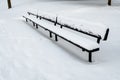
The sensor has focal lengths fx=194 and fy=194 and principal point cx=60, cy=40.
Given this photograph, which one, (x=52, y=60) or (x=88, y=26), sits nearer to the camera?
(x=52, y=60)

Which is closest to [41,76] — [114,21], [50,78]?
[50,78]

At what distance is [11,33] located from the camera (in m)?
8.10

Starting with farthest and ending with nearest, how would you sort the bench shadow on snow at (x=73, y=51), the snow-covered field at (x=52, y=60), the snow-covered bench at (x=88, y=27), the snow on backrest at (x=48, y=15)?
the snow on backrest at (x=48, y=15), the bench shadow on snow at (x=73, y=51), the snow-covered bench at (x=88, y=27), the snow-covered field at (x=52, y=60)

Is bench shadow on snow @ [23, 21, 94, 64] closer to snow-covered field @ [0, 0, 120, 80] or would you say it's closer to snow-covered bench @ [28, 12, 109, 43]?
snow-covered field @ [0, 0, 120, 80]

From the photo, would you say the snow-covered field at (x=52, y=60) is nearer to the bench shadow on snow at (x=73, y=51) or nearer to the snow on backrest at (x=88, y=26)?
the bench shadow on snow at (x=73, y=51)

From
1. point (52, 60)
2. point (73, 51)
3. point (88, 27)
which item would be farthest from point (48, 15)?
point (52, 60)

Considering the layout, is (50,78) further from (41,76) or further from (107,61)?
(107,61)

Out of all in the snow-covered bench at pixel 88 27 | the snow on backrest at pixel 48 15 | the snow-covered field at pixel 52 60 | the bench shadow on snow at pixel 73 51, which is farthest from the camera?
A: the snow on backrest at pixel 48 15

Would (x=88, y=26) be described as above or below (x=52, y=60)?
above

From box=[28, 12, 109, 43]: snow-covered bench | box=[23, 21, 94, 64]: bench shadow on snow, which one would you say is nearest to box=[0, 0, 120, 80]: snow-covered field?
box=[23, 21, 94, 64]: bench shadow on snow

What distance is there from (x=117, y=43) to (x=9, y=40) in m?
3.74

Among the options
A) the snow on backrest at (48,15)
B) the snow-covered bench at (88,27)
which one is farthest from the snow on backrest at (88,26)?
the snow on backrest at (48,15)

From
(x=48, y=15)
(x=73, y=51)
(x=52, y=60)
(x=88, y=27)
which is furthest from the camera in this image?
(x=48, y=15)

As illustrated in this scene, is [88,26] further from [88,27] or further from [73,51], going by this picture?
[73,51]
